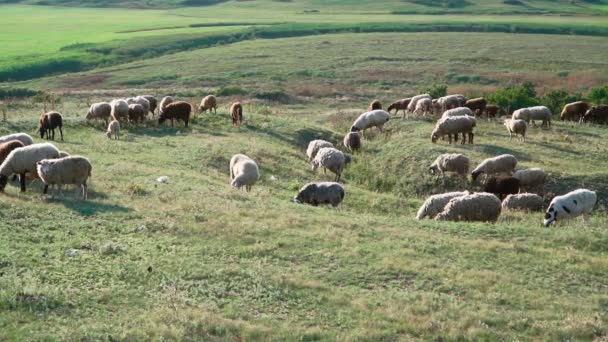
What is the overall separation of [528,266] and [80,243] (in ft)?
30.9

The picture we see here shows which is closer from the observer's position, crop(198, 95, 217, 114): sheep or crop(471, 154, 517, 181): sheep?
crop(471, 154, 517, 181): sheep

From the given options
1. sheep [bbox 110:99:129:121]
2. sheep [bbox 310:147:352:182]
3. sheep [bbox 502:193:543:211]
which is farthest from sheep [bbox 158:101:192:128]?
sheep [bbox 502:193:543:211]

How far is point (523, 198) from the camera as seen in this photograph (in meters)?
22.5

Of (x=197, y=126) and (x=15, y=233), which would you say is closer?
(x=15, y=233)

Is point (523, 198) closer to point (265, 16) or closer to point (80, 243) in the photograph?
point (80, 243)

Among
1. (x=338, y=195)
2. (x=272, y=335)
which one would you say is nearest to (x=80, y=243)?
(x=272, y=335)

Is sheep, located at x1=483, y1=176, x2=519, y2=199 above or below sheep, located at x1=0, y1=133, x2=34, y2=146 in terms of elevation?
below

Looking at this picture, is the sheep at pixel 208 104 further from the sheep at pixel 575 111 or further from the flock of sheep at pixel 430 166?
the sheep at pixel 575 111

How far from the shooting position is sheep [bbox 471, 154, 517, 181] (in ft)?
85.6

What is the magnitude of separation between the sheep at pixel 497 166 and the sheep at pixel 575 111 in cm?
1628

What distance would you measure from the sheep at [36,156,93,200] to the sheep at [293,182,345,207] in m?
6.40

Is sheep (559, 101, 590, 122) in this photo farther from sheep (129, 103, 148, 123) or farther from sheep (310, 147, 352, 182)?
sheep (129, 103, 148, 123)

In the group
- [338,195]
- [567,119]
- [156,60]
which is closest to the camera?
[338,195]

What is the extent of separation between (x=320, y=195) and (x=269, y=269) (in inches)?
317
